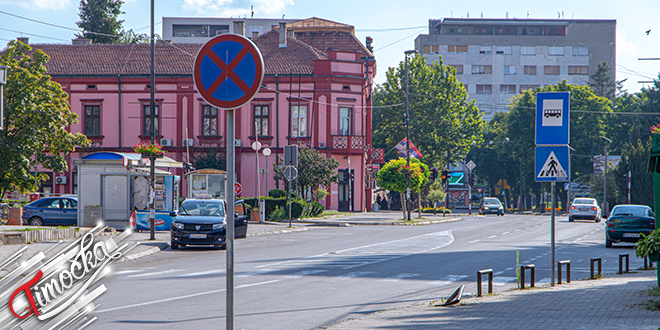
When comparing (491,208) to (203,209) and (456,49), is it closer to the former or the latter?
(203,209)

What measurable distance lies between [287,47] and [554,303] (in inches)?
1831

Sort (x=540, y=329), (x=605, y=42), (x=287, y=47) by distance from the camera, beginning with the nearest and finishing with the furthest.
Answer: (x=540, y=329)
(x=287, y=47)
(x=605, y=42)

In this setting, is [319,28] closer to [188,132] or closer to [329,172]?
[188,132]

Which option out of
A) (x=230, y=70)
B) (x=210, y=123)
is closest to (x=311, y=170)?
(x=210, y=123)

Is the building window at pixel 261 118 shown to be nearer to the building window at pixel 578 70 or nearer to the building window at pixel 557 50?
the building window at pixel 557 50

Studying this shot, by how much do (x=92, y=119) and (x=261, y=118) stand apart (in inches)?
483

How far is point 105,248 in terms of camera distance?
3.62 m

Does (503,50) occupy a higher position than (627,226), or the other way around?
(503,50)

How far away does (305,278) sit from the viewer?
1374 cm

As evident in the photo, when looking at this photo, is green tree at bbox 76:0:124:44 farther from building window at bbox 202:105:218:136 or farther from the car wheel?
the car wheel

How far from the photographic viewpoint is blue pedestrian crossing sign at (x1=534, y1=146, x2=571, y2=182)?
11.9 meters

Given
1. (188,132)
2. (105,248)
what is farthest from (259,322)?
(188,132)

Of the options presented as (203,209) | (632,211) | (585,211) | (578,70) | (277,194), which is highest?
(578,70)

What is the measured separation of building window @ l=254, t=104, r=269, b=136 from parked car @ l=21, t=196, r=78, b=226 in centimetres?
2341
